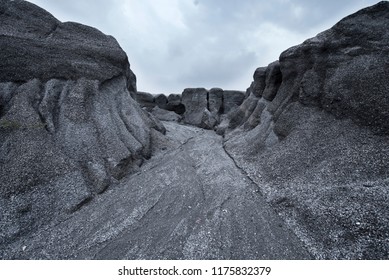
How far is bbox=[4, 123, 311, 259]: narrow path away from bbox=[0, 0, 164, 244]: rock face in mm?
1175

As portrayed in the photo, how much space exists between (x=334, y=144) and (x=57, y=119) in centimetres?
1429

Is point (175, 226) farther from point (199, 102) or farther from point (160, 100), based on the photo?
point (160, 100)

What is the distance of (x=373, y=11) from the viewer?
34.4 ft

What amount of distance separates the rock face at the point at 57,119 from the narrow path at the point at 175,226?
3.85ft

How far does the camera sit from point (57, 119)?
34.6 feet

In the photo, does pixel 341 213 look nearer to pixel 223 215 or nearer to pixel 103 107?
pixel 223 215

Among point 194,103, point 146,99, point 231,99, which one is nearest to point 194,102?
point 194,103

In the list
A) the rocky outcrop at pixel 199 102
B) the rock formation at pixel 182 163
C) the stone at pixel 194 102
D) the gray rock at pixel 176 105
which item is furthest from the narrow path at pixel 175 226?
the gray rock at pixel 176 105

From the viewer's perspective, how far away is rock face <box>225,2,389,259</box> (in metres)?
5.41

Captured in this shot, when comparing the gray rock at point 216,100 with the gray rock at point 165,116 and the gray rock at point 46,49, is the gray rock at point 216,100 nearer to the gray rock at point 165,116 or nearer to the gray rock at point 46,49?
the gray rock at point 165,116

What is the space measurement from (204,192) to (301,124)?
7083 millimetres

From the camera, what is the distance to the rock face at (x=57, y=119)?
293 inches

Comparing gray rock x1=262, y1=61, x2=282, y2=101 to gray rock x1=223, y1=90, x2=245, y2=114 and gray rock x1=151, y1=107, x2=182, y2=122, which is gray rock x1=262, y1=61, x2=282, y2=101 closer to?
gray rock x1=151, y1=107, x2=182, y2=122

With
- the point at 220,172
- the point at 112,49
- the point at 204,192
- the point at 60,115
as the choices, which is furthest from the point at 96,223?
the point at 112,49
